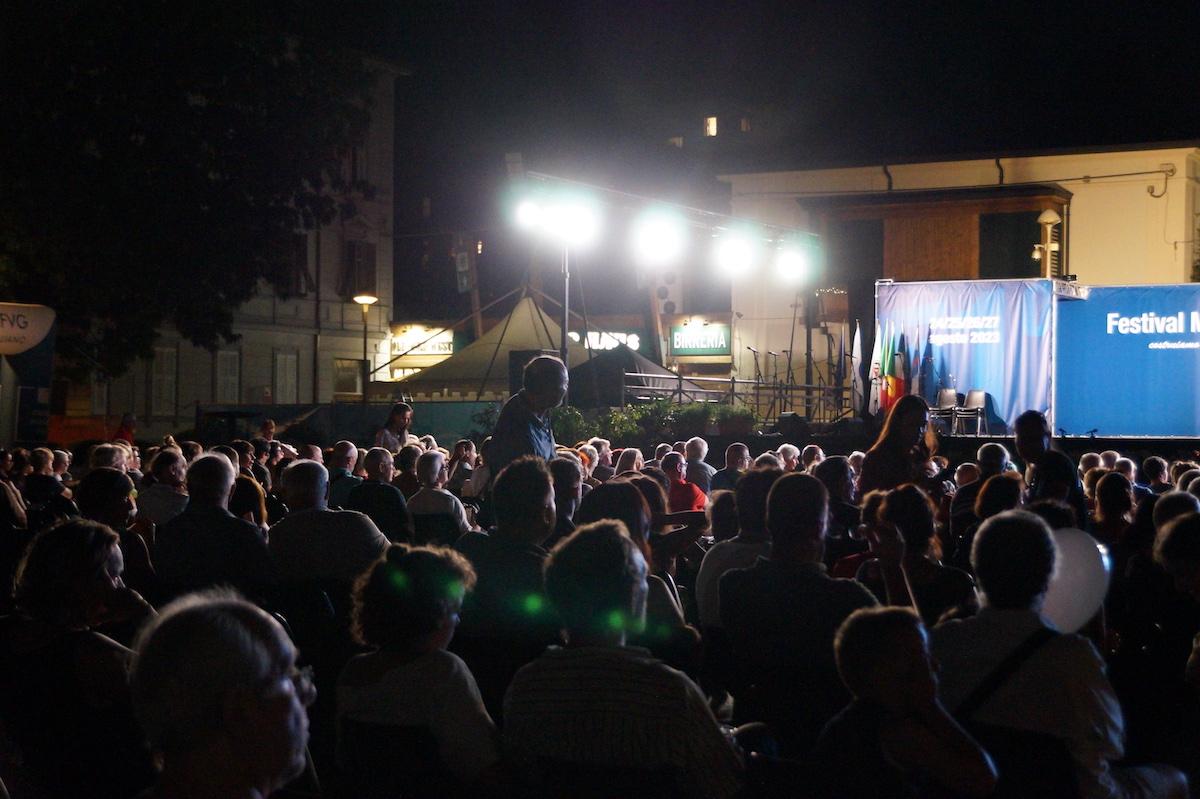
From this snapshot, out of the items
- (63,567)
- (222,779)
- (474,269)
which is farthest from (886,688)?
(474,269)

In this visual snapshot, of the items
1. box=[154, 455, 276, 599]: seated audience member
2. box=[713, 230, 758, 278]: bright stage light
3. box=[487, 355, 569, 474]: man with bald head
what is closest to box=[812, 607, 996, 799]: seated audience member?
box=[154, 455, 276, 599]: seated audience member

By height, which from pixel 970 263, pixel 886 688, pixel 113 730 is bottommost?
pixel 113 730

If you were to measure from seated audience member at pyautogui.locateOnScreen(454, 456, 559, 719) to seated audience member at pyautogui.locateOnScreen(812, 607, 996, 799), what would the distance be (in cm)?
172

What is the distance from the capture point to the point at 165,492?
8.17 m

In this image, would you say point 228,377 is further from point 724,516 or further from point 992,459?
point 724,516

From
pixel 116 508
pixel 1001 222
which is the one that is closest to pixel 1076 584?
pixel 116 508

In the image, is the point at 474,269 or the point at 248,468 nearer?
the point at 248,468

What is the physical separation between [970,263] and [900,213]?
2.18 meters

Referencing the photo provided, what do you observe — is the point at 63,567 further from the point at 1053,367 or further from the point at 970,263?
the point at 970,263

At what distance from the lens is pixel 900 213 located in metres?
32.3

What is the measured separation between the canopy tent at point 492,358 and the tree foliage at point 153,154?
406 centimetres

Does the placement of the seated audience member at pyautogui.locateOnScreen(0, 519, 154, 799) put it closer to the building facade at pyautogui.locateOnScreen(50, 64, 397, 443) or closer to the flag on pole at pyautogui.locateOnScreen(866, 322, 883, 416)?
the flag on pole at pyautogui.locateOnScreen(866, 322, 883, 416)

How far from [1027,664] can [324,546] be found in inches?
136

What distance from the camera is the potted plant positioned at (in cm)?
1708
